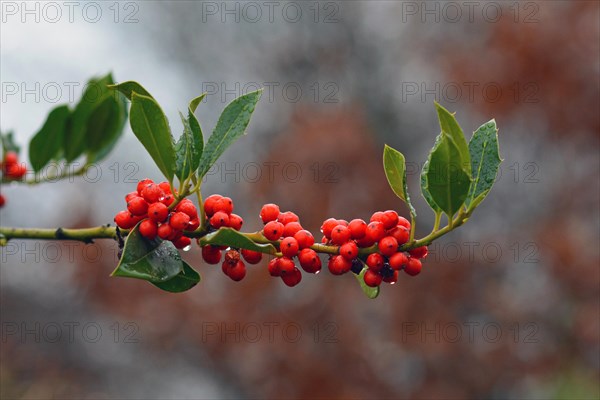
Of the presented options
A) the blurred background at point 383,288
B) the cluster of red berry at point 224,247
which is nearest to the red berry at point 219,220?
the cluster of red berry at point 224,247

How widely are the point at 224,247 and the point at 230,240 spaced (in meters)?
0.11

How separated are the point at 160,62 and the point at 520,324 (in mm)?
7019

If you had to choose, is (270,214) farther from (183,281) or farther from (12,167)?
(12,167)

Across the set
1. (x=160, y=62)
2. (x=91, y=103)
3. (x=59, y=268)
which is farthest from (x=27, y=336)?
(x=91, y=103)

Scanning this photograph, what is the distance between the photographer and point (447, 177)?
1072 millimetres

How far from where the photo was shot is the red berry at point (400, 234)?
3.67 ft

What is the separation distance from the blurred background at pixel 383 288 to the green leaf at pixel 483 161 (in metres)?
4.94

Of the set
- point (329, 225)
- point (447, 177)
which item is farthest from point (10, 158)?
point (447, 177)

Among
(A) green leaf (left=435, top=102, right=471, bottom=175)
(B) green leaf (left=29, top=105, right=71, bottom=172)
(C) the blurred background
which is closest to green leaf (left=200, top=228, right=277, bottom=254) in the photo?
(A) green leaf (left=435, top=102, right=471, bottom=175)

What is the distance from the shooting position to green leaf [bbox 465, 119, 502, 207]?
117cm

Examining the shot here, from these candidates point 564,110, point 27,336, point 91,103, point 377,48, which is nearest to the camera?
point 91,103

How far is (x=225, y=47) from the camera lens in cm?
1043

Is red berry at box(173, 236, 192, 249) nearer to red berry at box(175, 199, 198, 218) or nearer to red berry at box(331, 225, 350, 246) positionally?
red berry at box(175, 199, 198, 218)

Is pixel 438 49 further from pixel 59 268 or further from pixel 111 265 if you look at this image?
pixel 59 268
